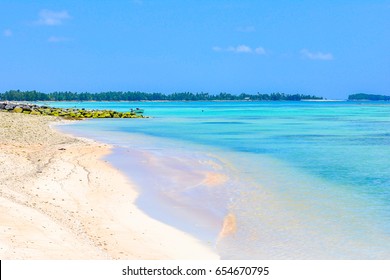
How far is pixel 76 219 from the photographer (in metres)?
9.77

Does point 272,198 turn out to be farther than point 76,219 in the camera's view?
Yes

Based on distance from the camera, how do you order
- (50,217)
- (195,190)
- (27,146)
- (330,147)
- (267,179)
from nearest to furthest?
(50,217) < (195,190) < (267,179) < (27,146) < (330,147)

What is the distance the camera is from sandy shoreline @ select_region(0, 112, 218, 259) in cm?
782

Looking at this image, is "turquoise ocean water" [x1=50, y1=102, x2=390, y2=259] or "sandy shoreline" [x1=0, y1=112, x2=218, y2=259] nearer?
"sandy shoreline" [x1=0, y1=112, x2=218, y2=259]

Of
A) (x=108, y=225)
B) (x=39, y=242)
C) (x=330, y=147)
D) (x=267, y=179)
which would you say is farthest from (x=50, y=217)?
(x=330, y=147)

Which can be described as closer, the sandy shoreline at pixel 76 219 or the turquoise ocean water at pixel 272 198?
the sandy shoreline at pixel 76 219

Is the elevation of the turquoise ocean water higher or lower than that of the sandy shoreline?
lower

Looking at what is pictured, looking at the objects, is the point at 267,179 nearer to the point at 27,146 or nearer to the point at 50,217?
the point at 50,217

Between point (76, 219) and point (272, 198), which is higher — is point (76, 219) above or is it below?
above

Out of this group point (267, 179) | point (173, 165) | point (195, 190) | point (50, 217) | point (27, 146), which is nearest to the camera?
point (50, 217)

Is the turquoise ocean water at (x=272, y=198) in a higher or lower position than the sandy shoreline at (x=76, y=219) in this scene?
lower

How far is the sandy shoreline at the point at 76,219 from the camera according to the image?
7.82 m

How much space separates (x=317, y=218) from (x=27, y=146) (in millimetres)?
14373

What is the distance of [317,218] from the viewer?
10969 millimetres
